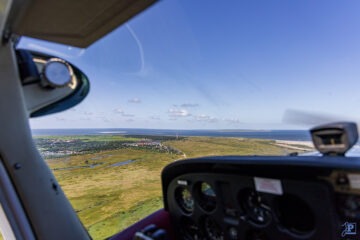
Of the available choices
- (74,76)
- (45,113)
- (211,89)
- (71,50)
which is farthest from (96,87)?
(211,89)

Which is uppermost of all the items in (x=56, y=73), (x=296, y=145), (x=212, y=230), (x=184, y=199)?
(x=56, y=73)

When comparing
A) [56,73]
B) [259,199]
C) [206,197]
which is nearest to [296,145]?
[259,199]

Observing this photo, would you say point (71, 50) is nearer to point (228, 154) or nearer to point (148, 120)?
point (148, 120)
